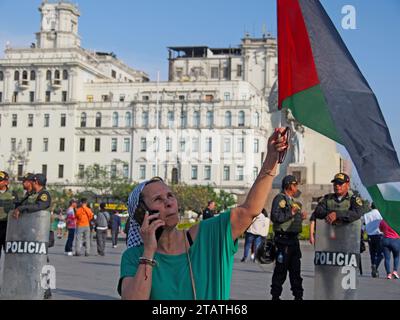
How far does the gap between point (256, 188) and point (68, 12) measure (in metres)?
88.6

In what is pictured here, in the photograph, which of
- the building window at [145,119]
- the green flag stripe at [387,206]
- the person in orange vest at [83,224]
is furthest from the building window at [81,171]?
the green flag stripe at [387,206]

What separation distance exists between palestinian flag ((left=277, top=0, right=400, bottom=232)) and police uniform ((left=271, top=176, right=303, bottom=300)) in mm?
3447

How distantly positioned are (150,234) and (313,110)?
236 cm

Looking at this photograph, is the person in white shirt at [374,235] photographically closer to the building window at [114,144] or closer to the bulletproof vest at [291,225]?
the bulletproof vest at [291,225]

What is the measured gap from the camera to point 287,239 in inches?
339

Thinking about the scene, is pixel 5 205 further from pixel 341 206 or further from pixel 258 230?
pixel 258 230

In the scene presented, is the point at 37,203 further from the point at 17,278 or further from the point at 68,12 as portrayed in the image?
the point at 68,12

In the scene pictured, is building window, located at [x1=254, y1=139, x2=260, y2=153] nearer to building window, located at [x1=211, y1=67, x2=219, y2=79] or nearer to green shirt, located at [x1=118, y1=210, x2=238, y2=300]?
building window, located at [x1=211, y1=67, x2=219, y2=79]

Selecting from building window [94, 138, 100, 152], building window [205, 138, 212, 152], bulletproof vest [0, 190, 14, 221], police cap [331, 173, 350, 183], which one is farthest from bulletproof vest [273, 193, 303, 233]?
building window [94, 138, 100, 152]

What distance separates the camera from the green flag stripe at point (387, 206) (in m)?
4.37

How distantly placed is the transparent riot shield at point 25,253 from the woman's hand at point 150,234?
18.3ft

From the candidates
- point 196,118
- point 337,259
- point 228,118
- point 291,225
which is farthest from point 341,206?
point 196,118

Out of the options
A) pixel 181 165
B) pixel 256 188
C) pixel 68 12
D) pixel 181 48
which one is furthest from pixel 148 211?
pixel 181 48

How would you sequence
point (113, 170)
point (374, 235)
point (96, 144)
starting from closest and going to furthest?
point (374, 235), point (113, 170), point (96, 144)
